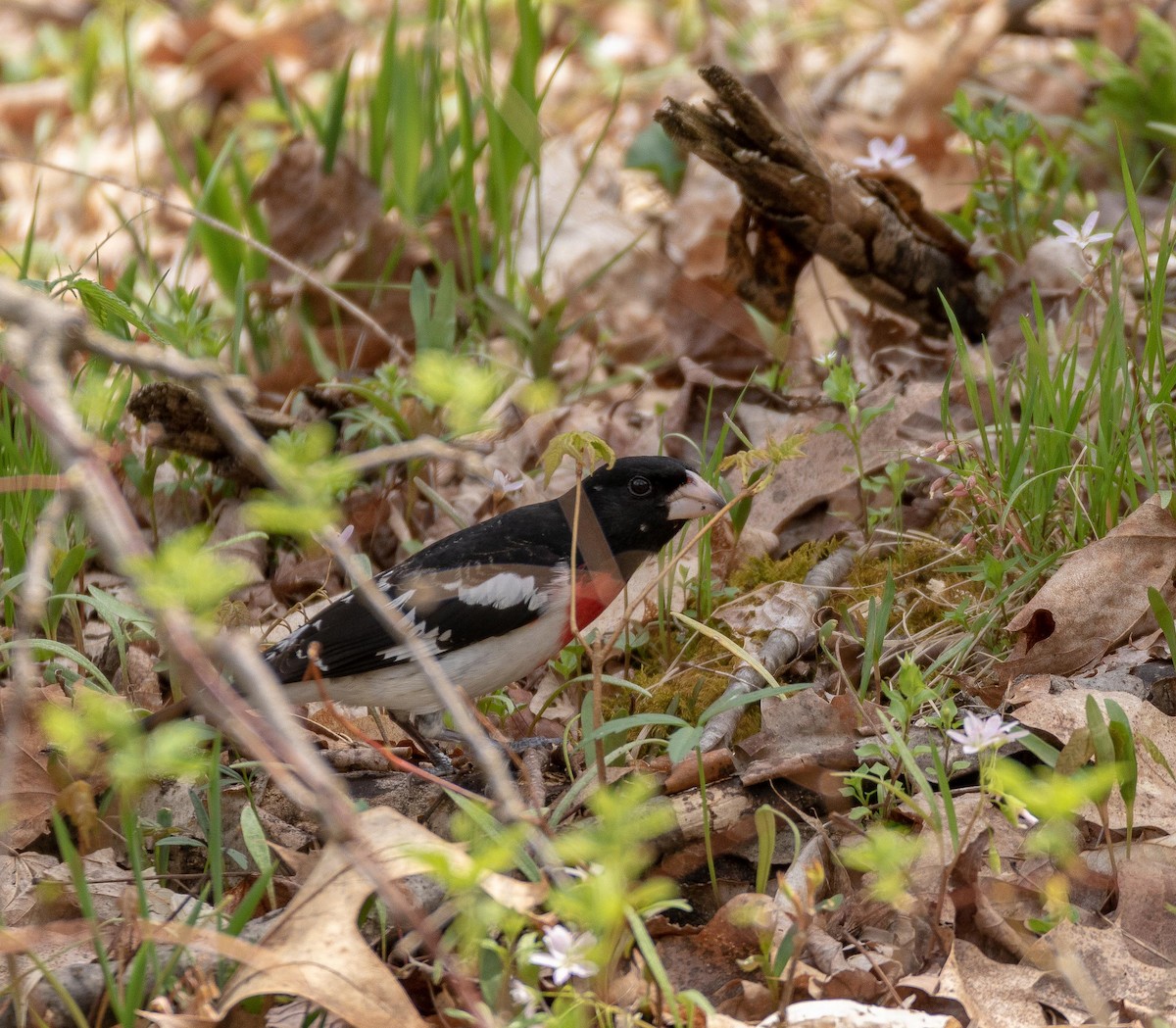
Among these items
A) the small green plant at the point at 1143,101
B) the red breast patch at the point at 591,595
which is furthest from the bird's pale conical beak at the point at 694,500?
the small green plant at the point at 1143,101

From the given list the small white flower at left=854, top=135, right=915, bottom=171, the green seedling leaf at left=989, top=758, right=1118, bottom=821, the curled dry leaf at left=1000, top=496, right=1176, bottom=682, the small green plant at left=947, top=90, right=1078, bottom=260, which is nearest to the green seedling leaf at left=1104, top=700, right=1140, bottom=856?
the green seedling leaf at left=989, top=758, right=1118, bottom=821

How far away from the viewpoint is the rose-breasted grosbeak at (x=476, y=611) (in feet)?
11.0

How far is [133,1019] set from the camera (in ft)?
6.64

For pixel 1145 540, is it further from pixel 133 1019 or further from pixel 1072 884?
pixel 133 1019

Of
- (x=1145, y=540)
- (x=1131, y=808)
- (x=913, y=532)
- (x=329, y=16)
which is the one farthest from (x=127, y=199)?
(x=1131, y=808)

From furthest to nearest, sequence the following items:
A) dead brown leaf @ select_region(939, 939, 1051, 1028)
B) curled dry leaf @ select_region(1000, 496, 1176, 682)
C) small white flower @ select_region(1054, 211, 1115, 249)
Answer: small white flower @ select_region(1054, 211, 1115, 249)
curled dry leaf @ select_region(1000, 496, 1176, 682)
dead brown leaf @ select_region(939, 939, 1051, 1028)

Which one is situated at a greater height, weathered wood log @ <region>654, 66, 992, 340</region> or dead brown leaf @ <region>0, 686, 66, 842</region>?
weathered wood log @ <region>654, 66, 992, 340</region>

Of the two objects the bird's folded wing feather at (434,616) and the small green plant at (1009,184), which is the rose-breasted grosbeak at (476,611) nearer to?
the bird's folded wing feather at (434,616)

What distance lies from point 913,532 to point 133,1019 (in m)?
2.37

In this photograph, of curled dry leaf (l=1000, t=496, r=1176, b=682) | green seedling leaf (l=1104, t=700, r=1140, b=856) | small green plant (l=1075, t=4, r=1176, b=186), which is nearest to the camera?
green seedling leaf (l=1104, t=700, r=1140, b=856)

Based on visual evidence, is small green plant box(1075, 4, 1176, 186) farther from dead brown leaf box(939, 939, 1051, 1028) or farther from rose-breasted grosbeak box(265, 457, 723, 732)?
dead brown leaf box(939, 939, 1051, 1028)

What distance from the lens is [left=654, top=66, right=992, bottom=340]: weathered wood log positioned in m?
4.07

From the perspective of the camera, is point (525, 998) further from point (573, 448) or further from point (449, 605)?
point (449, 605)

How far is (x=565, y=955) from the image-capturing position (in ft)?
6.40
